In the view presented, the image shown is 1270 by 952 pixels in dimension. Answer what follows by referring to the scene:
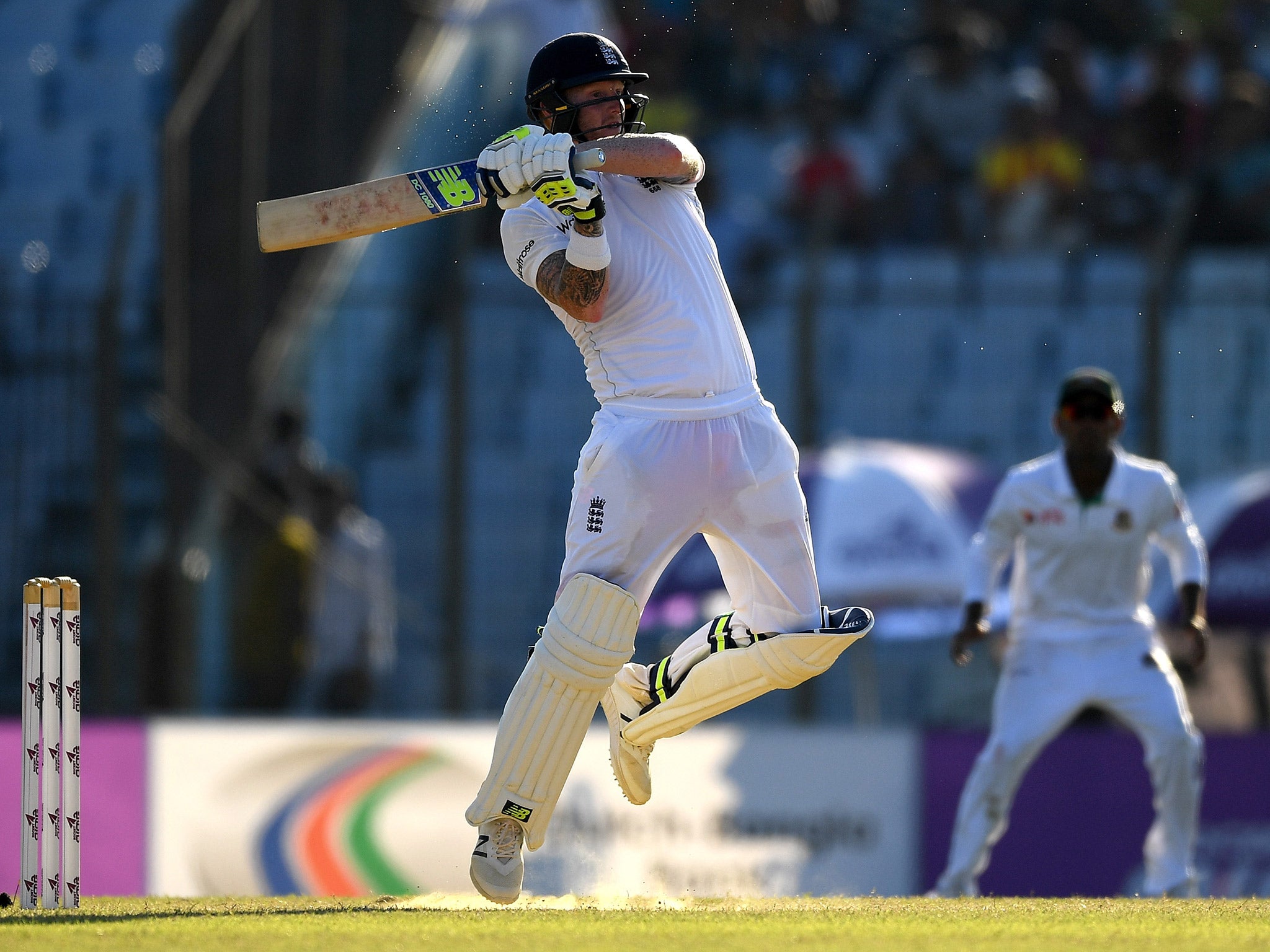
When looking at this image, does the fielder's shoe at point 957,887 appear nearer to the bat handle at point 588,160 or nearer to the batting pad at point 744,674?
the batting pad at point 744,674

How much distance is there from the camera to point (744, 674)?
4684mm

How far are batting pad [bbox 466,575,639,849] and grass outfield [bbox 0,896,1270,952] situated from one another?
0.25m

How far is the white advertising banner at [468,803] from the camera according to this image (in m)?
7.54

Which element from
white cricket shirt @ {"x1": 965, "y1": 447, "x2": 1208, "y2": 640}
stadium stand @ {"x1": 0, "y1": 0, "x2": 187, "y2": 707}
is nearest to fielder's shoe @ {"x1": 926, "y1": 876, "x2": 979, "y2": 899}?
white cricket shirt @ {"x1": 965, "y1": 447, "x2": 1208, "y2": 640}

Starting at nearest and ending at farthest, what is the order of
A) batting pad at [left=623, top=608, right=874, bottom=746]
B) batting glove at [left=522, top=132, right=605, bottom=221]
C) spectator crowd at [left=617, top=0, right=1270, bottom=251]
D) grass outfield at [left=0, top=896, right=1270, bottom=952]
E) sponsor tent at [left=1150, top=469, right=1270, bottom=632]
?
grass outfield at [left=0, top=896, right=1270, bottom=952] → batting glove at [left=522, top=132, right=605, bottom=221] → batting pad at [left=623, top=608, right=874, bottom=746] → sponsor tent at [left=1150, top=469, right=1270, bottom=632] → spectator crowd at [left=617, top=0, right=1270, bottom=251]

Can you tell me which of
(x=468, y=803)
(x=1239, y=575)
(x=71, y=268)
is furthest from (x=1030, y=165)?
(x=71, y=268)

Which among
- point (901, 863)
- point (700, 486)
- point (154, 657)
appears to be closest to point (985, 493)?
point (901, 863)

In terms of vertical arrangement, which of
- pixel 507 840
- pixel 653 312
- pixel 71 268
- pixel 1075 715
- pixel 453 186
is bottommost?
pixel 507 840

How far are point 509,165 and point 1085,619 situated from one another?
9.53ft

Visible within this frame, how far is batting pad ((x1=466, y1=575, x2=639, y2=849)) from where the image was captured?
4.43 m

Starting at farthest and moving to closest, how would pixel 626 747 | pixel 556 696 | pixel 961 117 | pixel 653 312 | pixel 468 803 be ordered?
pixel 961 117 → pixel 468 803 → pixel 626 747 → pixel 653 312 → pixel 556 696

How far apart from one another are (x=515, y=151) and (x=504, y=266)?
538 cm

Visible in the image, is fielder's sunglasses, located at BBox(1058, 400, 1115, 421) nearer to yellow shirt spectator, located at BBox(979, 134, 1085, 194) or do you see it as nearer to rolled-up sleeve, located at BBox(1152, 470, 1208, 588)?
rolled-up sleeve, located at BBox(1152, 470, 1208, 588)

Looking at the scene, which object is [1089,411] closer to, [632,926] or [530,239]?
[530,239]
